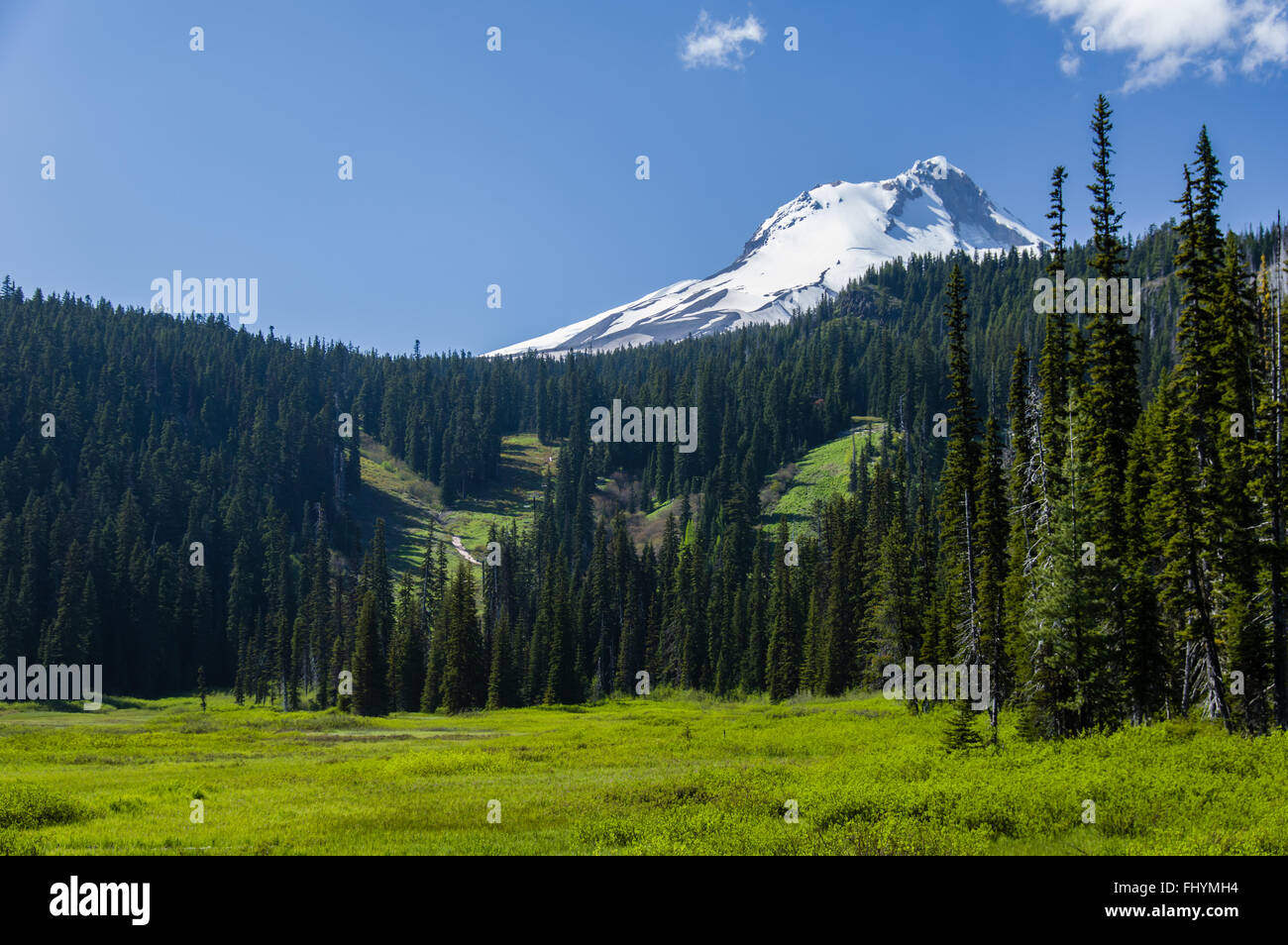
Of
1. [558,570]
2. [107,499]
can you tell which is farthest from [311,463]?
[558,570]

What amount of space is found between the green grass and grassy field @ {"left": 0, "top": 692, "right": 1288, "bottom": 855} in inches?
4379

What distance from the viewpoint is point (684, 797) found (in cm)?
2791

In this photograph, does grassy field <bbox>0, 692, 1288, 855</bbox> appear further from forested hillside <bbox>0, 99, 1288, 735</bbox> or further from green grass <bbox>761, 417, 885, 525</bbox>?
green grass <bbox>761, 417, 885, 525</bbox>

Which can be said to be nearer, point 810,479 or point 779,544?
point 779,544

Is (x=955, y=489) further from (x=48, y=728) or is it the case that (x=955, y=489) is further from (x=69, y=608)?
(x=69, y=608)

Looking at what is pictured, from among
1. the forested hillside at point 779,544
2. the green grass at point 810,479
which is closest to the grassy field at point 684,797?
the forested hillside at point 779,544

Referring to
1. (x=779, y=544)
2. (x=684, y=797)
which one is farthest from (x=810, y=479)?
(x=684, y=797)

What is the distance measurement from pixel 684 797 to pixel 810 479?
147 m

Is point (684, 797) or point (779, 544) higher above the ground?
point (779, 544)

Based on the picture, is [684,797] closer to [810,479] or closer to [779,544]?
[779,544]

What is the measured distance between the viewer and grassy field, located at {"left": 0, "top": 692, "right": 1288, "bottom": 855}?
2095 centimetres

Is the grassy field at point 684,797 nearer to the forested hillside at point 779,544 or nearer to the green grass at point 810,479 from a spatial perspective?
the forested hillside at point 779,544
